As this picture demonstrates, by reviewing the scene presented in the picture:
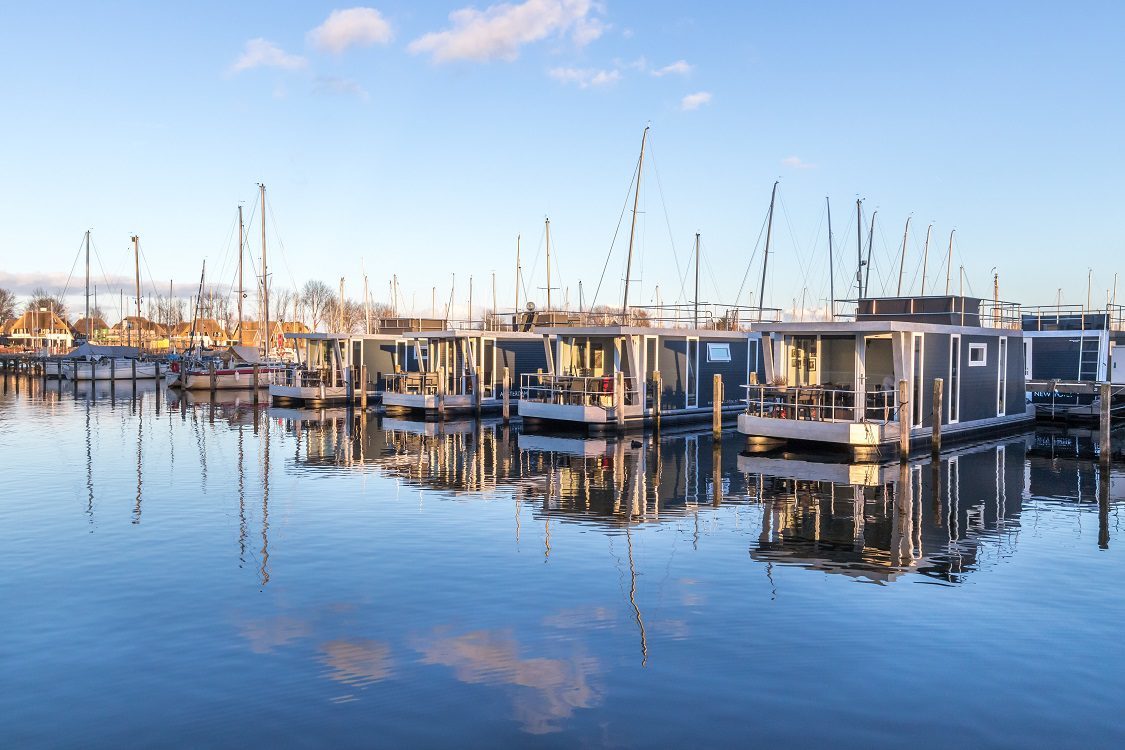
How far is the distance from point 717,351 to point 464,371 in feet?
36.6

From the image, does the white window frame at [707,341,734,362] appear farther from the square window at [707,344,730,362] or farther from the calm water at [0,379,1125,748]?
the calm water at [0,379,1125,748]

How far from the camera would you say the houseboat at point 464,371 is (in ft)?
123

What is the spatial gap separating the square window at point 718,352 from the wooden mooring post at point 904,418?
1261 centimetres

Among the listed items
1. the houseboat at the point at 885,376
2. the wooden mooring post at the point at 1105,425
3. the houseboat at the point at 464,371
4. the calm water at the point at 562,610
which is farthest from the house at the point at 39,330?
the wooden mooring post at the point at 1105,425

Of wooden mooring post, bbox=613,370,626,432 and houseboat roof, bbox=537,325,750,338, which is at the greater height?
houseboat roof, bbox=537,325,750,338

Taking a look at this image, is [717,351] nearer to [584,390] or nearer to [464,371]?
[584,390]

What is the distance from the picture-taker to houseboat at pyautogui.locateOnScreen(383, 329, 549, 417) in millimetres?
37344

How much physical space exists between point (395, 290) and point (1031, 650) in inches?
2865

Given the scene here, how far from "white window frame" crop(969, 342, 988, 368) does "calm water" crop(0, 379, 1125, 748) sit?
7069 millimetres

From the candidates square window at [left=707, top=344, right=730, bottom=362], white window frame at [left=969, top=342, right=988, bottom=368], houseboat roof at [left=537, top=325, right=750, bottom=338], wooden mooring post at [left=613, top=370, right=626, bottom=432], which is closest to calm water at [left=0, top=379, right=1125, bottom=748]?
white window frame at [left=969, top=342, right=988, bottom=368]

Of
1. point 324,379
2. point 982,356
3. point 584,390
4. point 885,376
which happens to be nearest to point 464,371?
point 324,379

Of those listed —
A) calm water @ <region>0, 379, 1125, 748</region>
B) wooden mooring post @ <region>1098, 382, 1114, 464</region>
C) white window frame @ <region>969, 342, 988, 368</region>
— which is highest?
white window frame @ <region>969, 342, 988, 368</region>

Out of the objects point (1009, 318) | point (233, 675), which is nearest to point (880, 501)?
point (233, 675)

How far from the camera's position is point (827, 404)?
995 inches
